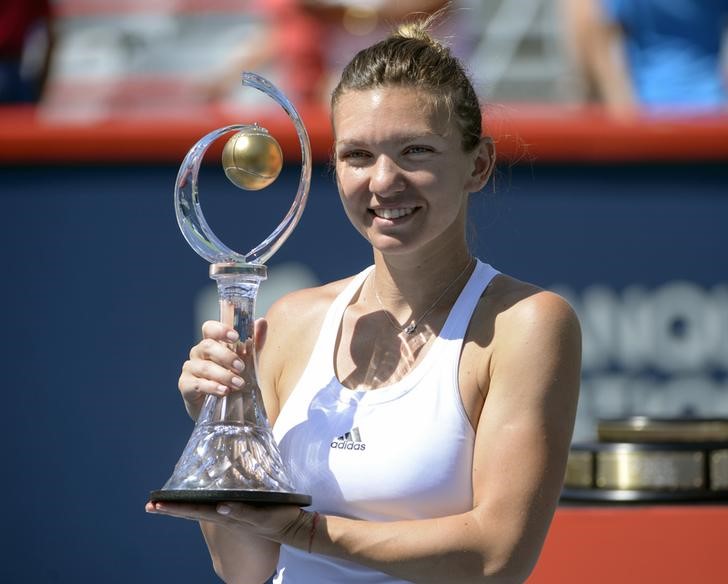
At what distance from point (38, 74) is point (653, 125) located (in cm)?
206

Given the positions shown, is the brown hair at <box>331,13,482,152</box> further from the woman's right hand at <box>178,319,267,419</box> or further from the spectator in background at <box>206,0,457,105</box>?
the spectator in background at <box>206,0,457,105</box>

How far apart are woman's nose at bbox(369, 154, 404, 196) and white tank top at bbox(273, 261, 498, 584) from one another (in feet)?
0.71

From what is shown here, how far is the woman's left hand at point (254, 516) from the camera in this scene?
175 cm

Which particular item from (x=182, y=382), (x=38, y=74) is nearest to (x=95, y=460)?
(x=38, y=74)

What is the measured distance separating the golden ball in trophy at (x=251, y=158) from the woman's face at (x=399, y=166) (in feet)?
0.32

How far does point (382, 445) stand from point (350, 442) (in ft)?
0.17

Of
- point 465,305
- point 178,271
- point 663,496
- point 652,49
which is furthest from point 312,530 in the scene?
point 652,49

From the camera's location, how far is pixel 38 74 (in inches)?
187

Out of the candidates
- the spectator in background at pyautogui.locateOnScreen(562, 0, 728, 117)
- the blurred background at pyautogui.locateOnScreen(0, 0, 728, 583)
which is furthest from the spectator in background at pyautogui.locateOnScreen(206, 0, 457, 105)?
the spectator in background at pyautogui.locateOnScreen(562, 0, 728, 117)

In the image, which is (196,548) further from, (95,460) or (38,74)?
(38,74)

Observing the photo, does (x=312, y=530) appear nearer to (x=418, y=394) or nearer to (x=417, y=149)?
(x=418, y=394)

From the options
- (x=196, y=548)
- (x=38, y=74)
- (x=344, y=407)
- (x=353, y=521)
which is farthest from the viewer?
(x=38, y=74)

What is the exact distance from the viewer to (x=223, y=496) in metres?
1.73

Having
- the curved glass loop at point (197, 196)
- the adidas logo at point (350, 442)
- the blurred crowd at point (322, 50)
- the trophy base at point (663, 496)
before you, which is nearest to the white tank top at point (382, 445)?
the adidas logo at point (350, 442)
